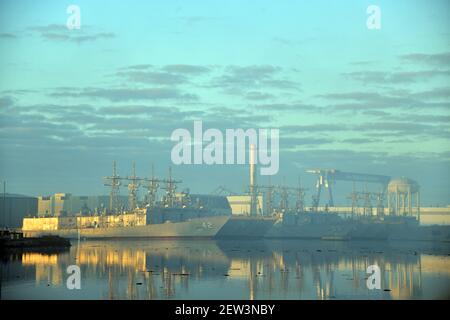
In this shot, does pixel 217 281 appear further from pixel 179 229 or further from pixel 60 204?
pixel 60 204

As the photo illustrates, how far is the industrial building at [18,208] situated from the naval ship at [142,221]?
852 inches

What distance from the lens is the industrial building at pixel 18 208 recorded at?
17425 cm

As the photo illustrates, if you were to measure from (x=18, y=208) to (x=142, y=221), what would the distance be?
6003 cm

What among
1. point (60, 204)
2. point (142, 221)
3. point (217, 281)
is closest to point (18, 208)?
point (60, 204)

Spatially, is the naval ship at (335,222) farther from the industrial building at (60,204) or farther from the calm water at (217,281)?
the calm water at (217,281)

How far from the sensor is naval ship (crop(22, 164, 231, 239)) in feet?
422

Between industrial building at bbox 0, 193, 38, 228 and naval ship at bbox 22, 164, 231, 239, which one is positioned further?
industrial building at bbox 0, 193, 38, 228

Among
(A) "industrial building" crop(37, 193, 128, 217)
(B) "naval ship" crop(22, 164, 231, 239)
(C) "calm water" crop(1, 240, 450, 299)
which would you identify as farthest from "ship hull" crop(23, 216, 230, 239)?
(C) "calm water" crop(1, 240, 450, 299)

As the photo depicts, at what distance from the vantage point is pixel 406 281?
4088 centimetres

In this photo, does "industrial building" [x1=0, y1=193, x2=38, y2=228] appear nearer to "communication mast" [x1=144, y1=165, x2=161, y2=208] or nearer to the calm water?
"communication mast" [x1=144, y1=165, x2=161, y2=208]

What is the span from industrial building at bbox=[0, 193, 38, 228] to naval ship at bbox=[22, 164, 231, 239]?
71.0 feet

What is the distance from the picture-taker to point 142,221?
445ft
